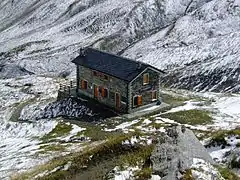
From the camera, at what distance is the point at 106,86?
59281 millimetres

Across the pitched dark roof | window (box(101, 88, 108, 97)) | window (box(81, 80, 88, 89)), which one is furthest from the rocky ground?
the pitched dark roof

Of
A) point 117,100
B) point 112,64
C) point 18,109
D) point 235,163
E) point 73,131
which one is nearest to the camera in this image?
point 235,163

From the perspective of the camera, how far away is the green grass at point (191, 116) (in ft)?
156

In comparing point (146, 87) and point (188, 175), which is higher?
point (146, 87)

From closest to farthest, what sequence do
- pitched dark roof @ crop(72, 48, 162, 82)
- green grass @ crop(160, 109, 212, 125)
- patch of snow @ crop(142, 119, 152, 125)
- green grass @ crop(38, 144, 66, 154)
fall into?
green grass @ crop(38, 144, 66, 154) → green grass @ crop(160, 109, 212, 125) → patch of snow @ crop(142, 119, 152, 125) → pitched dark roof @ crop(72, 48, 162, 82)

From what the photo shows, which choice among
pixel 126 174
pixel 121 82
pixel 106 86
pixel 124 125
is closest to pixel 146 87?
pixel 121 82

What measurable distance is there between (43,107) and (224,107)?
2494 centimetres

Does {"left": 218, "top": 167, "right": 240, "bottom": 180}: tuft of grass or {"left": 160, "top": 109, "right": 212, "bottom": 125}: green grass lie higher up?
{"left": 160, "top": 109, "right": 212, "bottom": 125}: green grass

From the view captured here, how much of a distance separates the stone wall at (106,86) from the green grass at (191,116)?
6.64 meters

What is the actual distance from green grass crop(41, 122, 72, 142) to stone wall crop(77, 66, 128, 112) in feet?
25.7

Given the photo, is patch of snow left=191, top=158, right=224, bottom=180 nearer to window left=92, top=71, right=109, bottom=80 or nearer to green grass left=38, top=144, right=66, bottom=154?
green grass left=38, top=144, right=66, bottom=154

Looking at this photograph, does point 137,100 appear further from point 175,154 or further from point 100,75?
point 175,154

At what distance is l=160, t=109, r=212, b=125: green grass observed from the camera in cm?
4744

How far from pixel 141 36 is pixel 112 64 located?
69.6m
